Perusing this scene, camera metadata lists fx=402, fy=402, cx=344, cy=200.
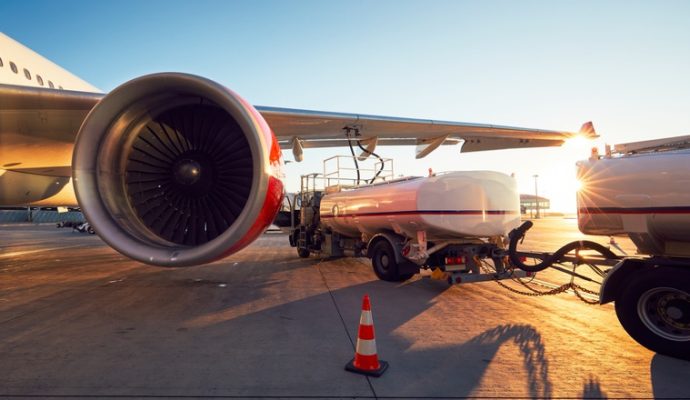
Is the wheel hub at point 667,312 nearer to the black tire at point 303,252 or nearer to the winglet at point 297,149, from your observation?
the winglet at point 297,149

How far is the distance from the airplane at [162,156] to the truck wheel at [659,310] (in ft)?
6.53

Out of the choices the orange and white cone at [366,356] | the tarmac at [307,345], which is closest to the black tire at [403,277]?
the tarmac at [307,345]

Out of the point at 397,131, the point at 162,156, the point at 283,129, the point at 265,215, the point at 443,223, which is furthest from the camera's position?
the point at 397,131

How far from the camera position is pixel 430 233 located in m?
6.83

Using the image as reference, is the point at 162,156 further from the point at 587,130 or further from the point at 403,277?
the point at 587,130

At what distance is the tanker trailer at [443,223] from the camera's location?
21.3ft

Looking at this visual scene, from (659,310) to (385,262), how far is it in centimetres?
457

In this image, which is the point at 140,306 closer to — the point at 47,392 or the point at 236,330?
the point at 236,330

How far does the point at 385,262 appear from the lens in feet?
25.6

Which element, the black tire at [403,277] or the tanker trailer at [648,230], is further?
the black tire at [403,277]

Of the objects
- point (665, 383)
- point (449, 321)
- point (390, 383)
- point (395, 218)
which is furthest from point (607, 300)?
point (395, 218)

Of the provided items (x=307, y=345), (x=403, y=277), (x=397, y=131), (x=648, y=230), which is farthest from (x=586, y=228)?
(x=397, y=131)

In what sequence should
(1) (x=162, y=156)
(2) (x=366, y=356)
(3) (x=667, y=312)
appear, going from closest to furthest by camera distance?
(2) (x=366, y=356)
(3) (x=667, y=312)
(1) (x=162, y=156)

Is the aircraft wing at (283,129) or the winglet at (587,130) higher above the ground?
the aircraft wing at (283,129)
